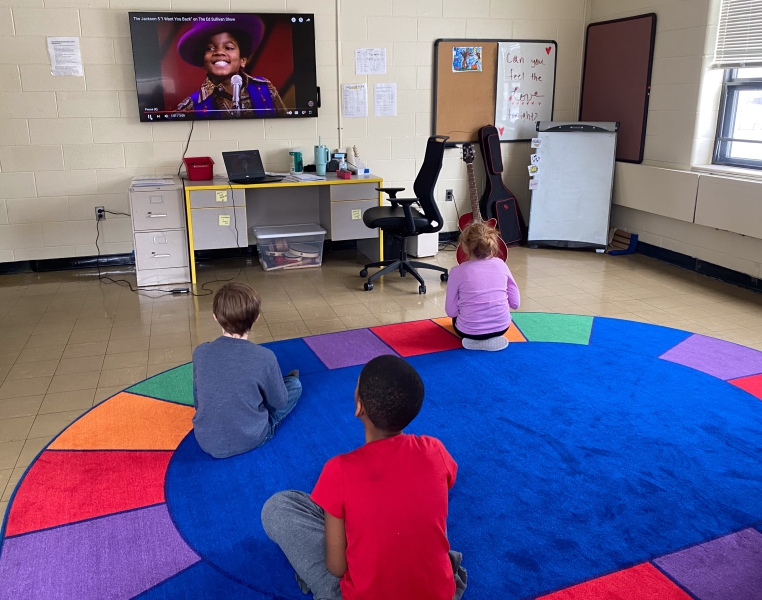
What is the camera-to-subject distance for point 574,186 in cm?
616

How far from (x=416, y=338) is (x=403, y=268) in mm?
1325

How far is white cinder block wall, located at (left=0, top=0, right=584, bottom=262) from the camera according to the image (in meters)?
5.11

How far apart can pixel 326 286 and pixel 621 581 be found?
3.46m

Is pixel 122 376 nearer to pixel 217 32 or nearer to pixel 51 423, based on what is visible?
pixel 51 423

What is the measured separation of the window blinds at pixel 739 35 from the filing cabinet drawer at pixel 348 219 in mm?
2909

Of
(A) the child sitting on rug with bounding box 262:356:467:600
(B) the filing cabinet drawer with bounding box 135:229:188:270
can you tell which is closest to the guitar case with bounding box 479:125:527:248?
(B) the filing cabinet drawer with bounding box 135:229:188:270

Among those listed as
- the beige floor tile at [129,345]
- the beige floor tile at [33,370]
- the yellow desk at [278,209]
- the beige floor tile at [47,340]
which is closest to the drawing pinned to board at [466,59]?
the yellow desk at [278,209]

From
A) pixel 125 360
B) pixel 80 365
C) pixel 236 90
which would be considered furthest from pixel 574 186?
pixel 80 365

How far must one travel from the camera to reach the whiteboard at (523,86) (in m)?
6.21

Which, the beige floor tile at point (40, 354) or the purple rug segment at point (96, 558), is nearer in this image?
the purple rug segment at point (96, 558)

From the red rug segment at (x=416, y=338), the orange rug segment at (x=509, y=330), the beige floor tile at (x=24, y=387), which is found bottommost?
the beige floor tile at (x=24, y=387)

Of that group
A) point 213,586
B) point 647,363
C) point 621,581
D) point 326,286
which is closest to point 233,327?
point 213,586

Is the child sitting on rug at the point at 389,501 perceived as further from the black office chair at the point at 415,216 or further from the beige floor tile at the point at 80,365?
the black office chair at the point at 415,216

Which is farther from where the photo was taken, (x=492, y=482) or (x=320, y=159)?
(x=320, y=159)
